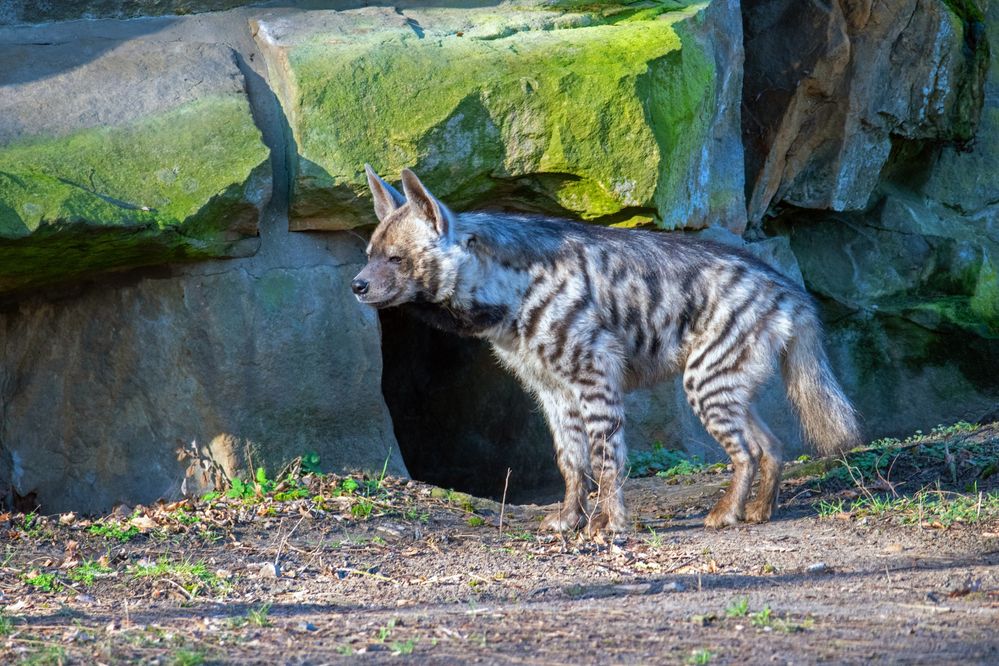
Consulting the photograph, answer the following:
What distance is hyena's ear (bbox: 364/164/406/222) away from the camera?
568 centimetres

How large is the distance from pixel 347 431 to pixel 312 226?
1.06 metres

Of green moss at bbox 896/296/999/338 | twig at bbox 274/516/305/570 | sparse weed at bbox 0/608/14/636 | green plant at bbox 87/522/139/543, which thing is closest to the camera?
sparse weed at bbox 0/608/14/636

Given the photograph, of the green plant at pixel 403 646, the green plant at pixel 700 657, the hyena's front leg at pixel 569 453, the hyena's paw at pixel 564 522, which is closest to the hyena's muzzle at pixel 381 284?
the hyena's front leg at pixel 569 453

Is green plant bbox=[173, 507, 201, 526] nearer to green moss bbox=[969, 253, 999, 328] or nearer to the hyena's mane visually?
the hyena's mane

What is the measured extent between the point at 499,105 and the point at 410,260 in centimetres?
115

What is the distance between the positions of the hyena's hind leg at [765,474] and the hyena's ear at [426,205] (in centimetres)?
171

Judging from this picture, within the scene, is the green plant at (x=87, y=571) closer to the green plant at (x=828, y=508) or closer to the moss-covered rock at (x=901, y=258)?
the green plant at (x=828, y=508)

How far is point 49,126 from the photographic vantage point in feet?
18.8

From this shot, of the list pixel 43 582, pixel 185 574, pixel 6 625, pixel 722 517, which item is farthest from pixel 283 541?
pixel 722 517

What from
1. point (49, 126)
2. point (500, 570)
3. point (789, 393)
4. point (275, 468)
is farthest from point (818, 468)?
point (49, 126)

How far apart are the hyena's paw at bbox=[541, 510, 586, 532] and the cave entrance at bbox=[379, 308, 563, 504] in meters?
1.65

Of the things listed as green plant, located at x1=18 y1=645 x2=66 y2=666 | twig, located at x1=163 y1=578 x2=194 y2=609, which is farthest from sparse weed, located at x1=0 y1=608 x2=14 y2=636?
twig, located at x1=163 y1=578 x2=194 y2=609

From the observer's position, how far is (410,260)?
5.55 metres

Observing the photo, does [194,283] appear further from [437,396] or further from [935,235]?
[935,235]
